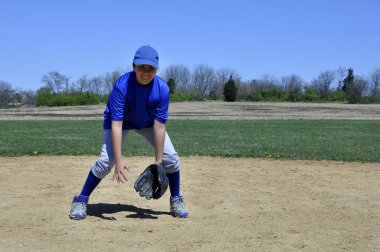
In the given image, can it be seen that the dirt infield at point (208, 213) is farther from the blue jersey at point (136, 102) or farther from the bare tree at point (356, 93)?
the bare tree at point (356, 93)

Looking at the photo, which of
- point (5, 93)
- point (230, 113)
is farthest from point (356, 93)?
point (5, 93)

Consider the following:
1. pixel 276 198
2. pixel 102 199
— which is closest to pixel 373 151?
pixel 276 198

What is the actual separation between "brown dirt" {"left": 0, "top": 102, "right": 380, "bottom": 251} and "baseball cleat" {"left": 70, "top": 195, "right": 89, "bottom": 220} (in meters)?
0.08

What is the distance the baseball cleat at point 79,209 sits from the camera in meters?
4.71

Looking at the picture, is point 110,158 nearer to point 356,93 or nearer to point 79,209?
point 79,209

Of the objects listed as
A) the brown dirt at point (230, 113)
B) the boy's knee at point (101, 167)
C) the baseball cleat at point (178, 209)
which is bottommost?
the brown dirt at point (230, 113)

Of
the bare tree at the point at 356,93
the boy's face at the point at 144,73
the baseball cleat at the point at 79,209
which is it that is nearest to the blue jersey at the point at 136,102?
the boy's face at the point at 144,73

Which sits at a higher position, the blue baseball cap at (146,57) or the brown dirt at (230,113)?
the blue baseball cap at (146,57)

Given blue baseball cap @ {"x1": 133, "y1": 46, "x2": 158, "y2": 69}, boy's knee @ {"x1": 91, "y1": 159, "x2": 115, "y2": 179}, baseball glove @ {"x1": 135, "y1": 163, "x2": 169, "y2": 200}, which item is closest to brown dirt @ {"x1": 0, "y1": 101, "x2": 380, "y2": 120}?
boy's knee @ {"x1": 91, "y1": 159, "x2": 115, "y2": 179}

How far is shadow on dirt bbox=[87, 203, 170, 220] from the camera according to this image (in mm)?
4918

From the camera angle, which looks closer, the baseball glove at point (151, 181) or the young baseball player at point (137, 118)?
the young baseball player at point (137, 118)

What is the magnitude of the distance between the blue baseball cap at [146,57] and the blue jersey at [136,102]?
10.2 inches

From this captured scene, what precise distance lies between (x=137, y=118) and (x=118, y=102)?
29 cm

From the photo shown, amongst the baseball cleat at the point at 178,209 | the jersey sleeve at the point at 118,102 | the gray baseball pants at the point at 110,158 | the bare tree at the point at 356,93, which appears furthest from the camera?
the bare tree at the point at 356,93
